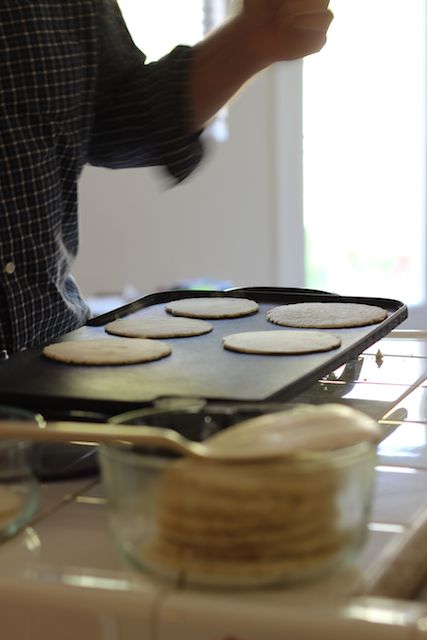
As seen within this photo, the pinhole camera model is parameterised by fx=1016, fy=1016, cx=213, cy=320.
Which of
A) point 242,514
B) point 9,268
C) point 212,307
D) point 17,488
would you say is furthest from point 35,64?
point 242,514

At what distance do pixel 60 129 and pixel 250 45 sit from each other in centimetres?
27

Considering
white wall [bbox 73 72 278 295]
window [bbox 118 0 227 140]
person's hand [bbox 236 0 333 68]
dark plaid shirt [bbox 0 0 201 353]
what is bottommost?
white wall [bbox 73 72 278 295]

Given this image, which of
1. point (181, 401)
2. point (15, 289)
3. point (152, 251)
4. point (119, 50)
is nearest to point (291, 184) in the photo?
point (152, 251)

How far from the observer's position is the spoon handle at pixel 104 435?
58cm

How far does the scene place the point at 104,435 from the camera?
0.60 m

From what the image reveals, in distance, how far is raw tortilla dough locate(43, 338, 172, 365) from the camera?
95 centimetres

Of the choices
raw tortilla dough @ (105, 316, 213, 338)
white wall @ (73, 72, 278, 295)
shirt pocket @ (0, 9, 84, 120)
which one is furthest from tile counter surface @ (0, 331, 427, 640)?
white wall @ (73, 72, 278, 295)

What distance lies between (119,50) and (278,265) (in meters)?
2.10

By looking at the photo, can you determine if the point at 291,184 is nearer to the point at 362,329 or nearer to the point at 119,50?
the point at 119,50

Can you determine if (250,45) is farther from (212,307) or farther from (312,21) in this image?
(212,307)

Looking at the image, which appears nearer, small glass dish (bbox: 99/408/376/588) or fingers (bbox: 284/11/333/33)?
small glass dish (bbox: 99/408/376/588)

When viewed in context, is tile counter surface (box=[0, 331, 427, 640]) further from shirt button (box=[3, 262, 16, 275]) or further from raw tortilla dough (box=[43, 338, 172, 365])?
shirt button (box=[3, 262, 16, 275])

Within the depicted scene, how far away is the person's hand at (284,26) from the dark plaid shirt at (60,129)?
0.41 feet

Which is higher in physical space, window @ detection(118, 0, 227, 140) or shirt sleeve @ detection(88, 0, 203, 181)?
window @ detection(118, 0, 227, 140)
